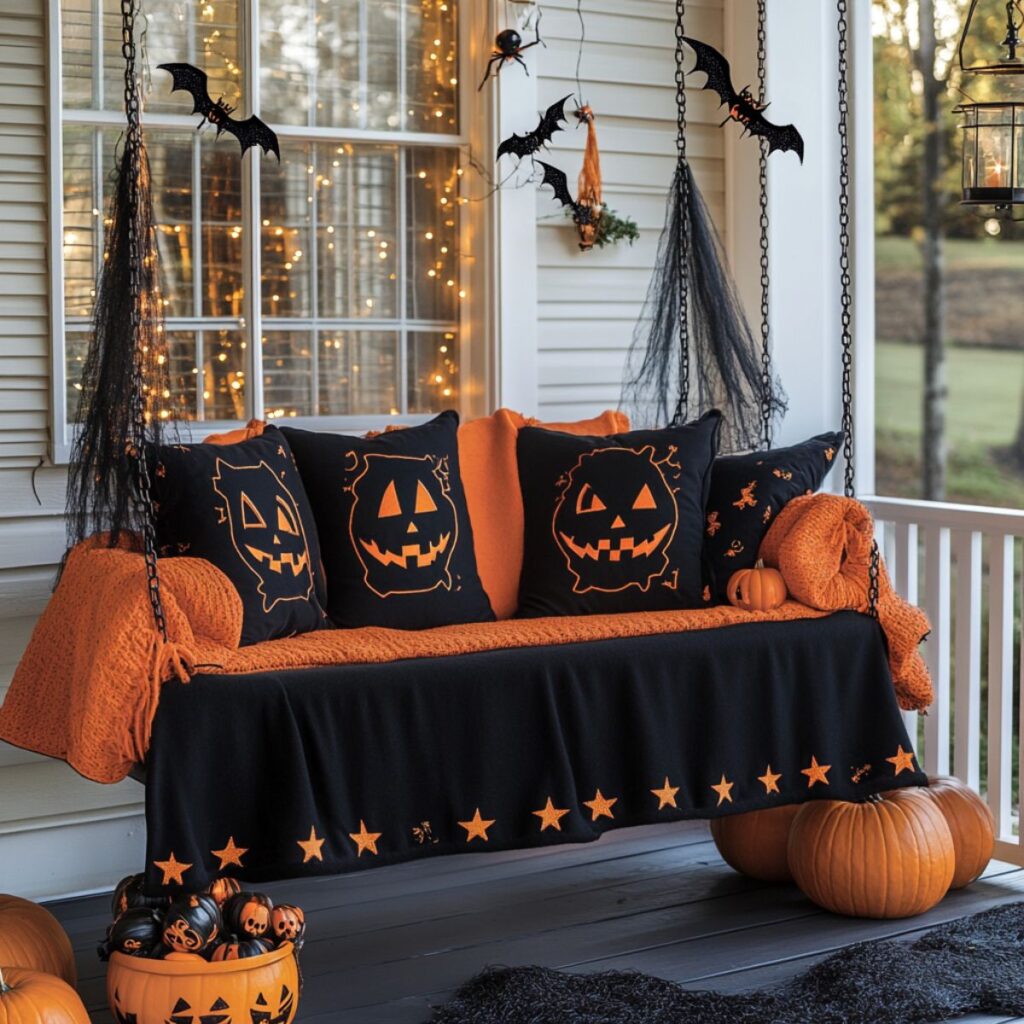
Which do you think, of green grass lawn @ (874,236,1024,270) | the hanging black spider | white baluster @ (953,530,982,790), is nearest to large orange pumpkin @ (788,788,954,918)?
white baluster @ (953,530,982,790)

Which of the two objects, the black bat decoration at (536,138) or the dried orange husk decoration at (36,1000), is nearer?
the dried orange husk decoration at (36,1000)

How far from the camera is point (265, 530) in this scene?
348 cm

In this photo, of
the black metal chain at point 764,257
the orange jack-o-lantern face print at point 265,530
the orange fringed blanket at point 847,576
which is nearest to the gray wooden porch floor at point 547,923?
the orange fringed blanket at point 847,576

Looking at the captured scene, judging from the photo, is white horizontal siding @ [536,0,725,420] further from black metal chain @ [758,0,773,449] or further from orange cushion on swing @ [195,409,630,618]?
orange cushion on swing @ [195,409,630,618]

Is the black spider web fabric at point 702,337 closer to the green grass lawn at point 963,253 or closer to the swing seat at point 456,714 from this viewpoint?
the swing seat at point 456,714

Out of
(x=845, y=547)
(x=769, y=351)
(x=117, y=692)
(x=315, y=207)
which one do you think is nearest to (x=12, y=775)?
(x=117, y=692)

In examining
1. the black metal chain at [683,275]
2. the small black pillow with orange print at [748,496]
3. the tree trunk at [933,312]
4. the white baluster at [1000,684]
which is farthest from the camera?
the tree trunk at [933,312]

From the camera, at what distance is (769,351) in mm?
4754

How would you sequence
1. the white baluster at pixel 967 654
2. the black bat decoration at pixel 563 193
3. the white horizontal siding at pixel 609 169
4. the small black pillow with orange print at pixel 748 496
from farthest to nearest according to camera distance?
the white horizontal siding at pixel 609 169, the black bat decoration at pixel 563 193, the white baluster at pixel 967 654, the small black pillow with orange print at pixel 748 496

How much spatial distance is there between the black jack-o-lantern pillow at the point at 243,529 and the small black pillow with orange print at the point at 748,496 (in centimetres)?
109

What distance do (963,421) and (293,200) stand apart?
956 cm

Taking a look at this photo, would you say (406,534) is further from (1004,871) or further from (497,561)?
(1004,871)

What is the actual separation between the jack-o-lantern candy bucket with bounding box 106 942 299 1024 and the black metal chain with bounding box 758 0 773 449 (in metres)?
2.32

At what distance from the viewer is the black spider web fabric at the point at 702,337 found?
438cm
